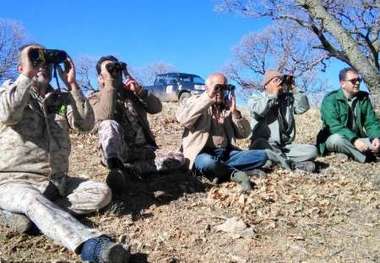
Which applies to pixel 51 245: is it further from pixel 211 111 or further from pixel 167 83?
pixel 167 83

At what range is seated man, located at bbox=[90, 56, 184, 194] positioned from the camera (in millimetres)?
5031

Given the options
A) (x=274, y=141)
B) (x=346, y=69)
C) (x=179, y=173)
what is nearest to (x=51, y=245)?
(x=179, y=173)

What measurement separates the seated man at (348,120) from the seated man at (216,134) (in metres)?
1.36

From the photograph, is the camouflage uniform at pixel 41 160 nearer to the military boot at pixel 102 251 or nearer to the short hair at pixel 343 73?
the military boot at pixel 102 251

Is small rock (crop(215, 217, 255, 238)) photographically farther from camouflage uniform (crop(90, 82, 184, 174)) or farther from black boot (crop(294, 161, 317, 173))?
black boot (crop(294, 161, 317, 173))

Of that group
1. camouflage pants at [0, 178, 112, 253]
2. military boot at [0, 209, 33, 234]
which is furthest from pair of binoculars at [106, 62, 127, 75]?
military boot at [0, 209, 33, 234]

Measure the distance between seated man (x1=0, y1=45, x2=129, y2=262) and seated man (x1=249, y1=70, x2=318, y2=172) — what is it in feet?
7.60

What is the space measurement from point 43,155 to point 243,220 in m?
1.66

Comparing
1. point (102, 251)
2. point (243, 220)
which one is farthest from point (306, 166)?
point (102, 251)

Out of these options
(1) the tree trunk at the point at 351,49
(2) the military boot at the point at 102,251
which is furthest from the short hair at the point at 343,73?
(2) the military boot at the point at 102,251

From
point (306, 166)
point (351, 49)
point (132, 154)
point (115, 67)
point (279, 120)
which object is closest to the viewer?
point (115, 67)

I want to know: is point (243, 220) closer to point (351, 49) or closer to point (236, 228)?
point (236, 228)

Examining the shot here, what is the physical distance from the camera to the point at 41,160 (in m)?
4.16

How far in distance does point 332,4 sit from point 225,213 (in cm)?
951
